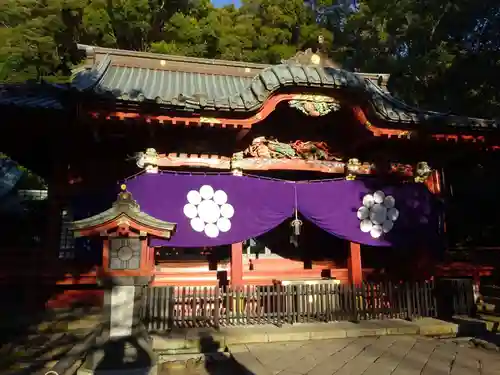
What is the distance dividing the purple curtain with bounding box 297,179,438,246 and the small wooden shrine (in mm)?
87

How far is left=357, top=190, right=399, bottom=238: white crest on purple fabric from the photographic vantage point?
8.98 meters

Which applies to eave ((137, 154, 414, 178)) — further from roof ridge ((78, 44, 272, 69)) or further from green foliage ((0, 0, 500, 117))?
green foliage ((0, 0, 500, 117))

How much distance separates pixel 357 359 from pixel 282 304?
2.12 metres

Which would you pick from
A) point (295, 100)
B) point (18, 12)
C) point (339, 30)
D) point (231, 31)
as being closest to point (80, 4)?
point (18, 12)

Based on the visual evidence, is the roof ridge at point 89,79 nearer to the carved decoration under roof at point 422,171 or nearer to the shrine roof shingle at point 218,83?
the shrine roof shingle at point 218,83

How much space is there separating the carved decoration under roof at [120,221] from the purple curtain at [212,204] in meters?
1.99

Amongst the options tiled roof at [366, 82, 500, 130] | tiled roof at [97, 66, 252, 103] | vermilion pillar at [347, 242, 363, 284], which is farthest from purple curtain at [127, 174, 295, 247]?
tiled roof at [366, 82, 500, 130]

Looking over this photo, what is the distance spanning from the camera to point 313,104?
8211 millimetres

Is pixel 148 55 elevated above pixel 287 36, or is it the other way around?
pixel 287 36

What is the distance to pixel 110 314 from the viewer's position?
519 cm

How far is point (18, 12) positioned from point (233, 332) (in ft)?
79.7

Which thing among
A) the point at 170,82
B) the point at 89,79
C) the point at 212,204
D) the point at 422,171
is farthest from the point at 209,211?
the point at 422,171

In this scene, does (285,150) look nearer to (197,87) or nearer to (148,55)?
(197,87)

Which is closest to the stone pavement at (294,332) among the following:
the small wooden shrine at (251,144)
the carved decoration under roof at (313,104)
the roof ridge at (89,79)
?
the small wooden shrine at (251,144)
